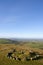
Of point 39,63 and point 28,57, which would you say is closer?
point 39,63

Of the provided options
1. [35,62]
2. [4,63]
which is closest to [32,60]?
[35,62]

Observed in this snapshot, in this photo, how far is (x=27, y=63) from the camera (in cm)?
3444

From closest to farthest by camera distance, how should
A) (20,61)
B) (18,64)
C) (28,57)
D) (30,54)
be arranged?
1. (18,64)
2. (20,61)
3. (28,57)
4. (30,54)

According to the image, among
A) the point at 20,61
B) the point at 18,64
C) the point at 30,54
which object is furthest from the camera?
the point at 30,54

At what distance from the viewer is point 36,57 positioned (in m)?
39.8

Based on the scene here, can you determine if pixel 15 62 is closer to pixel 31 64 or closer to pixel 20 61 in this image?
pixel 20 61

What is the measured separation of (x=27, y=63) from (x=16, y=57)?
18.9 feet

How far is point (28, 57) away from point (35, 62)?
12.8ft

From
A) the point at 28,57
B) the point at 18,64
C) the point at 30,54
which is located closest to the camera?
the point at 18,64

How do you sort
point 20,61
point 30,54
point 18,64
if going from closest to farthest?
point 18,64 → point 20,61 → point 30,54

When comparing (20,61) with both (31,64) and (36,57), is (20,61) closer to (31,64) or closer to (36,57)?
(31,64)

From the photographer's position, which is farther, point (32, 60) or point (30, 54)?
point (30, 54)

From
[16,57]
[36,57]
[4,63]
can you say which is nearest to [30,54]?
[36,57]

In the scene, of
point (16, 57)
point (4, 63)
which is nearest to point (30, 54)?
point (16, 57)
